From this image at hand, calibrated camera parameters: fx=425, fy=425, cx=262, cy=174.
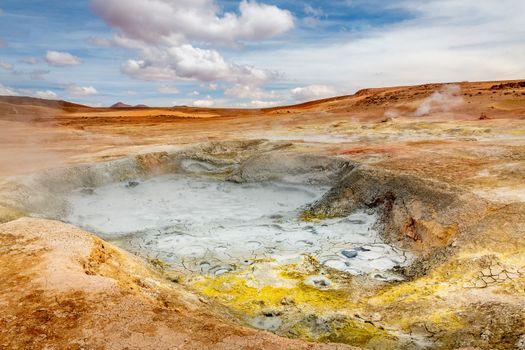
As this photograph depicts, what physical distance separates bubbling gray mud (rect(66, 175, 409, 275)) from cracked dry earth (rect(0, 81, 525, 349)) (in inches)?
1.4

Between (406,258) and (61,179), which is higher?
(61,179)

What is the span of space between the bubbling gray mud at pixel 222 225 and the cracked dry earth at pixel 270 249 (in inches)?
1.4

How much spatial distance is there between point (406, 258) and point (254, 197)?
3895 millimetres

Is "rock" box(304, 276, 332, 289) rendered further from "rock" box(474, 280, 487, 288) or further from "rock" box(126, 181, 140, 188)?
"rock" box(126, 181, 140, 188)

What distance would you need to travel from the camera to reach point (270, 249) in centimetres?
556

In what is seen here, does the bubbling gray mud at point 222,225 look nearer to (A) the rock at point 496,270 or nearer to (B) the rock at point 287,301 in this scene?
(B) the rock at point 287,301

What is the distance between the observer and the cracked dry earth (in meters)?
2.82

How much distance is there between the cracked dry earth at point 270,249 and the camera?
282 cm

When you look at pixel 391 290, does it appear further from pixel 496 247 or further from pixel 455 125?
pixel 455 125

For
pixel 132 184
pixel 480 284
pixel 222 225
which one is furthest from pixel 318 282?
pixel 132 184

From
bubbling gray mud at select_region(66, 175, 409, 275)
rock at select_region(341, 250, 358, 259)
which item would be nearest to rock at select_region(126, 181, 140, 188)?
bubbling gray mud at select_region(66, 175, 409, 275)

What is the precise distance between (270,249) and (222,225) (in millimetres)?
1444

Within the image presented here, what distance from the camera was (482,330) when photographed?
3.10 meters

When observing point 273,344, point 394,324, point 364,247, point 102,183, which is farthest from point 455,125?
point 273,344
